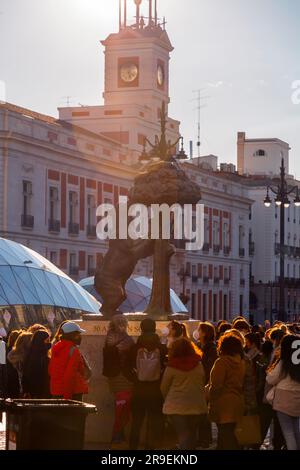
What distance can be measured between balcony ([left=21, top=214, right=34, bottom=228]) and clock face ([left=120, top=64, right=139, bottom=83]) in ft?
97.6

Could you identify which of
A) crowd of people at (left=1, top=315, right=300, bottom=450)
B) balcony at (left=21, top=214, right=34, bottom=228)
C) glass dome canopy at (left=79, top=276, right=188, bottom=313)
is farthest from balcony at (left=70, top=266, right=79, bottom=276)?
crowd of people at (left=1, top=315, right=300, bottom=450)

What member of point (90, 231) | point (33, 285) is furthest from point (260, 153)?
point (33, 285)

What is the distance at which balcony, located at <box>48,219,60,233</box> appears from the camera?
65.8 metres

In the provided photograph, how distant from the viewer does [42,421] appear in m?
11.8

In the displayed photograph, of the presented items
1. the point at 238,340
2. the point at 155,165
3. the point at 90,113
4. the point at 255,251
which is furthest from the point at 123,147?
the point at 238,340

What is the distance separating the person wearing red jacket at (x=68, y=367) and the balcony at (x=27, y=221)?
48.2 metres

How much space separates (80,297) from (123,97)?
46.4 metres

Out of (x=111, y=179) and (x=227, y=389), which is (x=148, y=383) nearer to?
(x=227, y=389)

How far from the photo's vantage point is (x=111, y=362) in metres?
15.4

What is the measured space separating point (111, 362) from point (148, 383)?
81 centimetres

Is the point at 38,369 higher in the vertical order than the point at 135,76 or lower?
lower

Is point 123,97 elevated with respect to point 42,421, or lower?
elevated

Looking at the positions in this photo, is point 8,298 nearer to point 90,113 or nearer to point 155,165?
point 155,165

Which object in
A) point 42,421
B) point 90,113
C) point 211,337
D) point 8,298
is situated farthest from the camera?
point 90,113
